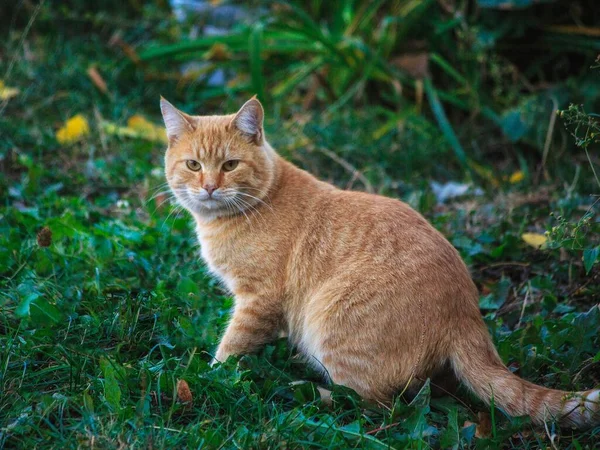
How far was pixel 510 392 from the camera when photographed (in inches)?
103

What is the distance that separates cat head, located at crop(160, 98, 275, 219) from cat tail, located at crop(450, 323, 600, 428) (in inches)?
49.8

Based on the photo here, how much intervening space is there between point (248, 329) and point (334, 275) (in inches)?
18.5

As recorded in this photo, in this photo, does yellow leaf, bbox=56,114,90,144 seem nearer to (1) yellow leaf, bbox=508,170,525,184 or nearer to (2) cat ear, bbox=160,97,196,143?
(2) cat ear, bbox=160,97,196,143

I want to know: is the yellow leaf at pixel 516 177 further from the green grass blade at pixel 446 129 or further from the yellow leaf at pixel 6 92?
the yellow leaf at pixel 6 92

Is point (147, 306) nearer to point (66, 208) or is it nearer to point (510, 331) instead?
point (66, 208)

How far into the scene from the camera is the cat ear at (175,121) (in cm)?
351

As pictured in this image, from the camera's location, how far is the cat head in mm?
3385

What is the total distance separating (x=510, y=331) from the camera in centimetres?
345

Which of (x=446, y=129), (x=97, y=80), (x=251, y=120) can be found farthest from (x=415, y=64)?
(x=251, y=120)

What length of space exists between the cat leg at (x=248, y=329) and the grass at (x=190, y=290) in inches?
3.3

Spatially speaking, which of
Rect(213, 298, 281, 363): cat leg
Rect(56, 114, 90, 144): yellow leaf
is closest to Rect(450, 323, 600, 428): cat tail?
Rect(213, 298, 281, 363): cat leg

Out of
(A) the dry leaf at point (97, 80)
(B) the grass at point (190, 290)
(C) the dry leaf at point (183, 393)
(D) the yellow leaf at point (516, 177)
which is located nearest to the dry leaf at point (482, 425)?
(B) the grass at point (190, 290)

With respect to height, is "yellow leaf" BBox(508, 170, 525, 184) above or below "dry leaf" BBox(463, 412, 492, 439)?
below

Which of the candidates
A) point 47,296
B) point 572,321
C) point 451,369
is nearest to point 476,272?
point 572,321
